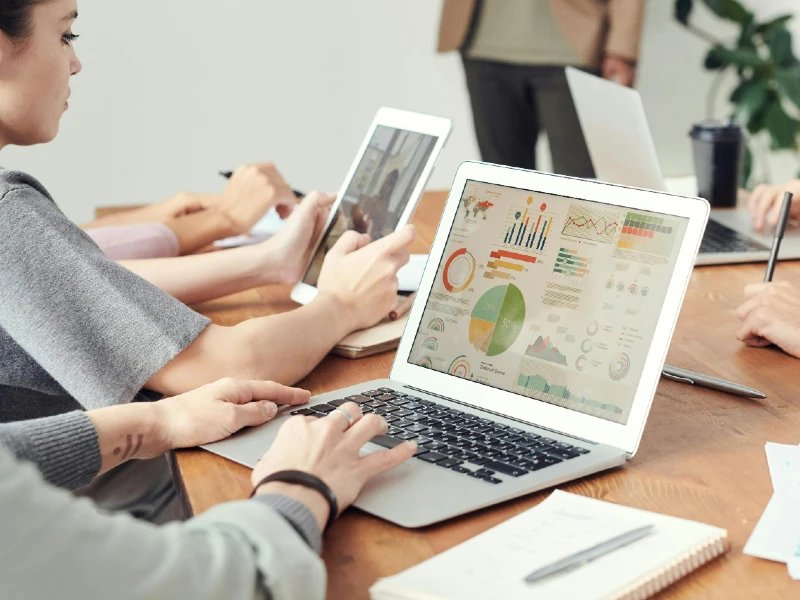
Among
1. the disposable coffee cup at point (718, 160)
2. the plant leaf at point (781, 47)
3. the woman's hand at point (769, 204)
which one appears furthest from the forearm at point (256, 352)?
the plant leaf at point (781, 47)

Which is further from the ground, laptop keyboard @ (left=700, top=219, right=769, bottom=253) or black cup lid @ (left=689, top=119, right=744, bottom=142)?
black cup lid @ (left=689, top=119, right=744, bottom=142)

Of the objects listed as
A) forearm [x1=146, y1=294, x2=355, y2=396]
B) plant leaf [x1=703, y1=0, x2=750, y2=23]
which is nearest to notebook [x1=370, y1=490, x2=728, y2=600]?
forearm [x1=146, y1=294, x2=355, y2=396]

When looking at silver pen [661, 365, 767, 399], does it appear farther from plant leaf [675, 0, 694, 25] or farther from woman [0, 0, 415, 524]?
plant leaf [675, 0, 694, 25]

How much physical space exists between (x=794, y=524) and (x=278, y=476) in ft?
1.32

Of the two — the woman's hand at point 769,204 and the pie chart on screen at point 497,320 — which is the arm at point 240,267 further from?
the woman's hand at point 769,204

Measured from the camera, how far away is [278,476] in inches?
28.7

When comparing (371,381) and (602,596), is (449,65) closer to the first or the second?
(371,381)

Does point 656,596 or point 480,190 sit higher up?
point 480,190

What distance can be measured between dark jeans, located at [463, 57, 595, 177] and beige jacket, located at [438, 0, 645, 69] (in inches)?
5.4

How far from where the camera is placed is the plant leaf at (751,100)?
3.50 m

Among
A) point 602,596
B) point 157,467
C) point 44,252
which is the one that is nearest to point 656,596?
point 602,596

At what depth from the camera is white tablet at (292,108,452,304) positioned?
4.23 ft

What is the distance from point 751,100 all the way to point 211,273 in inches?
108

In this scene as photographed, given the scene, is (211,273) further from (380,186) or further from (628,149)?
(628,149)
